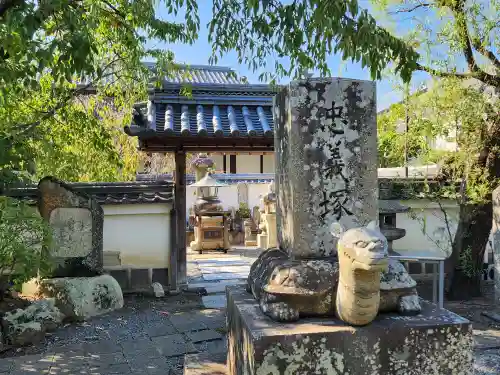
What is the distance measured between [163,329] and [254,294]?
3.33 m

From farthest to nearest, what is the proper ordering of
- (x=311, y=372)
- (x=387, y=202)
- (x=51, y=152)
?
1. (x=387, y=202)
2. (x=51, y=152)
3. (x=311, y=372)

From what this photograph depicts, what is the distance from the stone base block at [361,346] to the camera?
2.89 meters

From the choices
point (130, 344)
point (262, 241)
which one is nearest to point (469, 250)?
point (130, 344)

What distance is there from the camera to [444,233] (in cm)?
947

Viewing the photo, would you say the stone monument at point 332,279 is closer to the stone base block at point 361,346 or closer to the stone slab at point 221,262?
the stone base block at point 361,346

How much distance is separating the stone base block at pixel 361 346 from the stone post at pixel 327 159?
72 centimetres

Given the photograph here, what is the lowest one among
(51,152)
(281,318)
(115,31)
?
(281,318)

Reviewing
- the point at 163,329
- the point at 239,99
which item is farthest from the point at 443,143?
the point at 163,329

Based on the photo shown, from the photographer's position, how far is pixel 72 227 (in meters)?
7.75

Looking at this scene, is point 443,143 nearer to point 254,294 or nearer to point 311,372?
point 254,294

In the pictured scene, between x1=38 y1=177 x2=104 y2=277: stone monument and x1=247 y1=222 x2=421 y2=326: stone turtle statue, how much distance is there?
5.04 meters

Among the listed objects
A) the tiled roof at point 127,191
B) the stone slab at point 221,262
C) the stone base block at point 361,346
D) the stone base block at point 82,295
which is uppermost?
the tiled roof at point 127,191

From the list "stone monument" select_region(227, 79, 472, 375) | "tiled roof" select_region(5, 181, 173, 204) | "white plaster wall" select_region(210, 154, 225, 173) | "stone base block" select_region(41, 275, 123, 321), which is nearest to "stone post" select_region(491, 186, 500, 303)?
"stone monument" select_region(227, 79, 472, 375)

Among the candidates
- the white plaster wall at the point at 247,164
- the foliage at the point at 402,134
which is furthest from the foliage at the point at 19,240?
the white plaster wall at the point at 247,164
